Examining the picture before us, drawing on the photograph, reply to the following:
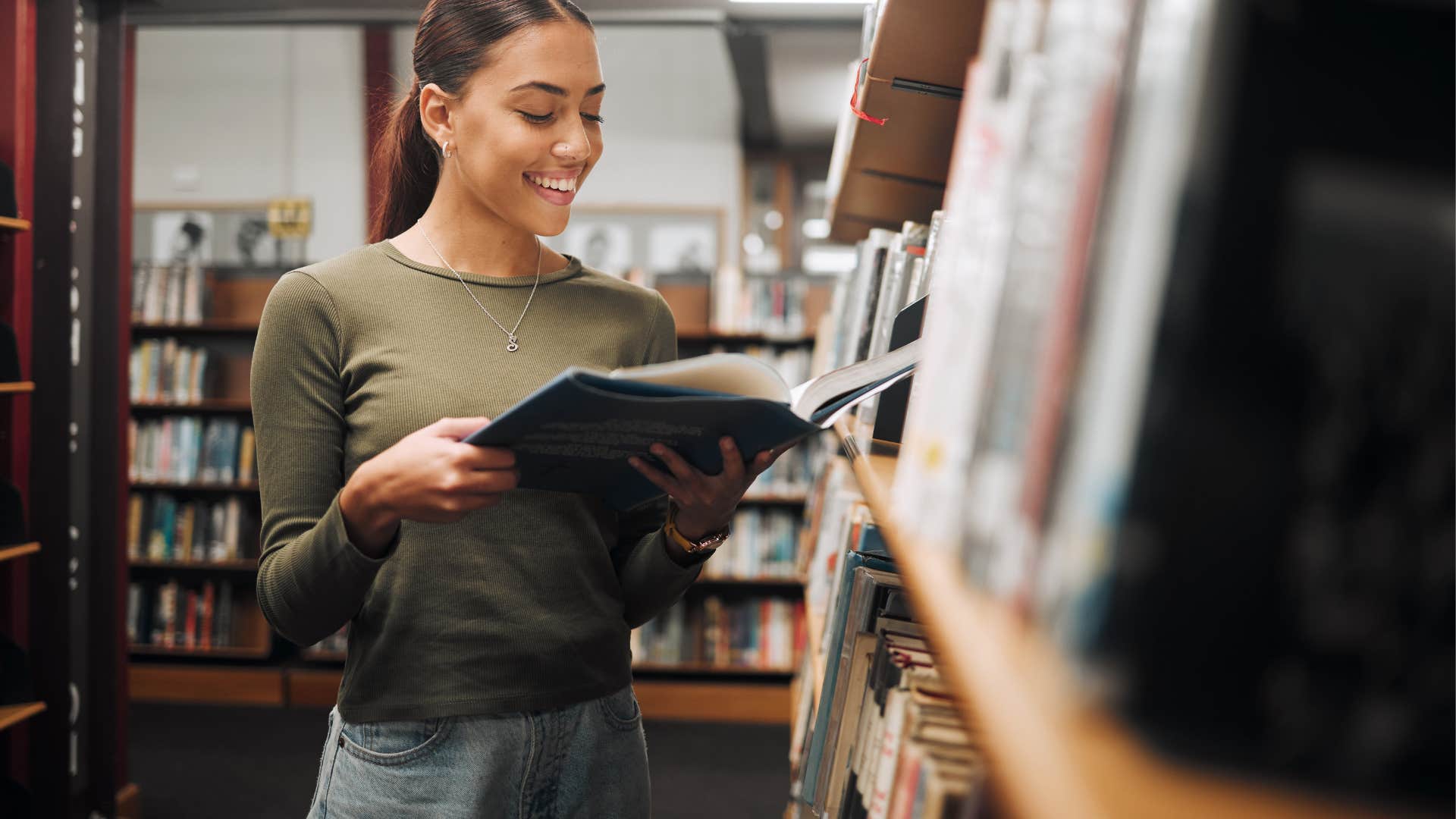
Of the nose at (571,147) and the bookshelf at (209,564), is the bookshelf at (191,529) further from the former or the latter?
the nose at (571,147)

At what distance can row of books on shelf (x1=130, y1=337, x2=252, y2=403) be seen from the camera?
4.35 metres

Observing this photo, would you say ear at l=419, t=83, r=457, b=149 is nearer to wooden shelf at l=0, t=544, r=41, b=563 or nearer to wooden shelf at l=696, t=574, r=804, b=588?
wooden shelf at l=0, t=544, r=41, b=563

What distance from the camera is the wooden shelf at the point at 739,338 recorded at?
14.1ft

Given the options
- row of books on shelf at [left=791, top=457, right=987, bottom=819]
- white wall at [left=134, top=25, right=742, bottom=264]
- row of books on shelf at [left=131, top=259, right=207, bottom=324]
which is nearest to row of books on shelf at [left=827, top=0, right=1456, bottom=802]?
row of books on shelf at [left=791, top=457, right=987, bottom=819]

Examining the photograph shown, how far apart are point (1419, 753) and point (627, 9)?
347 centimetres

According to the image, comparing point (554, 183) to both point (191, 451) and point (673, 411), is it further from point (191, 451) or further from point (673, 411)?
point (191, 451)

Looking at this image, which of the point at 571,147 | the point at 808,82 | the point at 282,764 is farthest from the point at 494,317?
the point at 808,82

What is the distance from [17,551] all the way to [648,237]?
4431 mm

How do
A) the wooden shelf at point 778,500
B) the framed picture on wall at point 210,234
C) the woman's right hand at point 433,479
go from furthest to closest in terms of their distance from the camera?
the framed picture on wall at point 210,234, the wooden shelf at point 778,500, the woman's right hand at point 433,479

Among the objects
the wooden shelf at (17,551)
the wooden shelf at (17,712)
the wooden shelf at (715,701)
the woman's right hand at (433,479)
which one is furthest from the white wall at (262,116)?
the woman's right hand at (433,479)

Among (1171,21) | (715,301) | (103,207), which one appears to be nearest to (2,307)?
(103,207)

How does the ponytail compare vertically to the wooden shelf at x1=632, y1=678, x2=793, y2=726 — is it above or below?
above

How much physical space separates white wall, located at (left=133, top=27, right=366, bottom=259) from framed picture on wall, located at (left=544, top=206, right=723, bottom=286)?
4.45 feet

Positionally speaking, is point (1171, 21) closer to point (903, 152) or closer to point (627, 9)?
point (903, 152)
